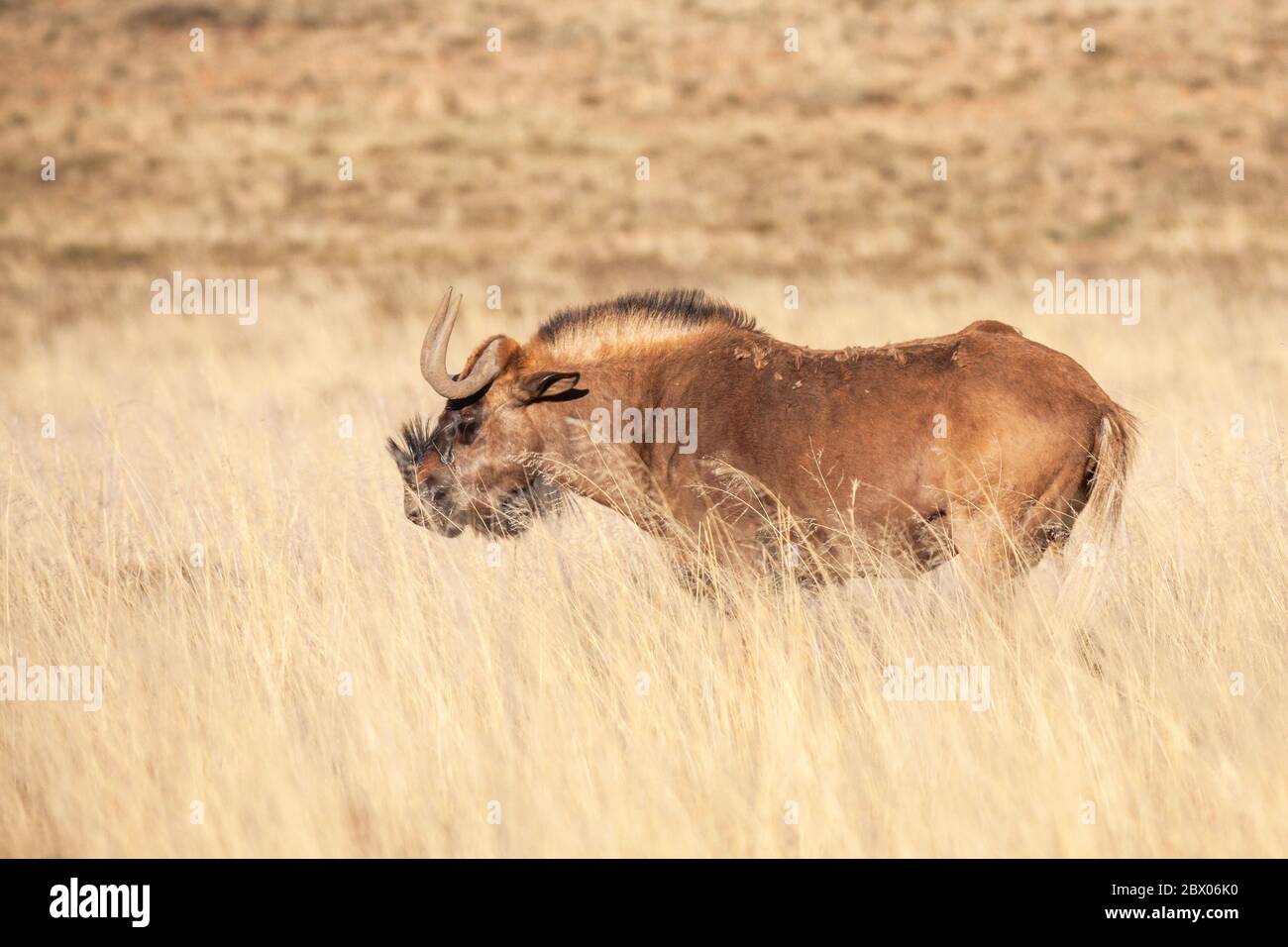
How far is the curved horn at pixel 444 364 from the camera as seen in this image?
5.93m

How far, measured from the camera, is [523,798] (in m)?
4.40

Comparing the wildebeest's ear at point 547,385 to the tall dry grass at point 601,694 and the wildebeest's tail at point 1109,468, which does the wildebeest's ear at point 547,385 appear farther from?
the wildebeest's tail at point 1109,468

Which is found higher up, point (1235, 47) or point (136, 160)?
point (1235, 47)

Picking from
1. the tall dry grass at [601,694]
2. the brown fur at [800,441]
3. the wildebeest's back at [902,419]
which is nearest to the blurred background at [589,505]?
the tall dry grass at [601,694]

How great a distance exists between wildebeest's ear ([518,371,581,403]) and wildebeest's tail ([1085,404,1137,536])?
230cm

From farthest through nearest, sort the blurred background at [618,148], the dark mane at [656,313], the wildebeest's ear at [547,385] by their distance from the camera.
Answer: the blurred background at [618,148]
the dark mane at [656,313]
the wildebeest's ear at [547,385]

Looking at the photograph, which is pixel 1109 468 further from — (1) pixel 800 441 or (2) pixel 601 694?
(2) pixel 601 694

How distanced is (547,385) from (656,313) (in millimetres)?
646

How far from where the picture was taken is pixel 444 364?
Answer: 5.86 metres

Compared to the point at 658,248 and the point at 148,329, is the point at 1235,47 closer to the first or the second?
the point at 658,248

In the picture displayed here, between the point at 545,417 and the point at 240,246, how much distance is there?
20403mm

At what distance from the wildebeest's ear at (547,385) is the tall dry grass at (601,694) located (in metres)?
0.67

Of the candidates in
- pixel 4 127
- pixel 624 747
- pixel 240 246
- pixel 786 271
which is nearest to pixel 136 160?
pixel 4 127
